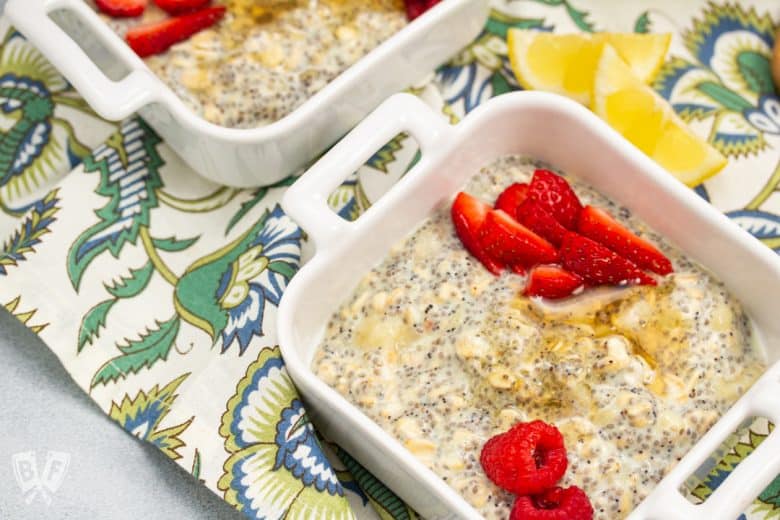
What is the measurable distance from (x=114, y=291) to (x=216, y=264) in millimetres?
180

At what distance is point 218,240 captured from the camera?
1.81 metres

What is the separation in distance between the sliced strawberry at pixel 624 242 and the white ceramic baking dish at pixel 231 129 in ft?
1.55

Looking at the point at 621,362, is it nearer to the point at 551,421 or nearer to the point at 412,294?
the point at 551,421

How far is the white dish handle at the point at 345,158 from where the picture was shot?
4.90 ft

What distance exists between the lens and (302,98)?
5.94 feet

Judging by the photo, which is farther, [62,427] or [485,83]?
[485,83]

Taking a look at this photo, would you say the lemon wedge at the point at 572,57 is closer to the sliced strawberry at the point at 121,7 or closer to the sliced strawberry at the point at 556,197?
the sliced strawberry at the point at 556,197

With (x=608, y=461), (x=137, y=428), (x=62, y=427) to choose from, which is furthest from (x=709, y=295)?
(x=62, y=427)

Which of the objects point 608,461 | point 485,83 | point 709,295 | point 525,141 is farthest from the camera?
point 485,83

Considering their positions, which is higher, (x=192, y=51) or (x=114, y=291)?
(x=192, y=51)

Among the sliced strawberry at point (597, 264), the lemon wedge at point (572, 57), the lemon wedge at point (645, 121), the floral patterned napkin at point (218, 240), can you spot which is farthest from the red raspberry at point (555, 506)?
the lemon wedge at point (572, 57)

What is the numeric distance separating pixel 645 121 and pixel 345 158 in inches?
24.1

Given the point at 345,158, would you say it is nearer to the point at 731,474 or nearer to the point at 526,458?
the point at 526,458

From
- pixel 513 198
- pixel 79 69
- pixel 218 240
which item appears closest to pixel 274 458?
pixel 218 240
